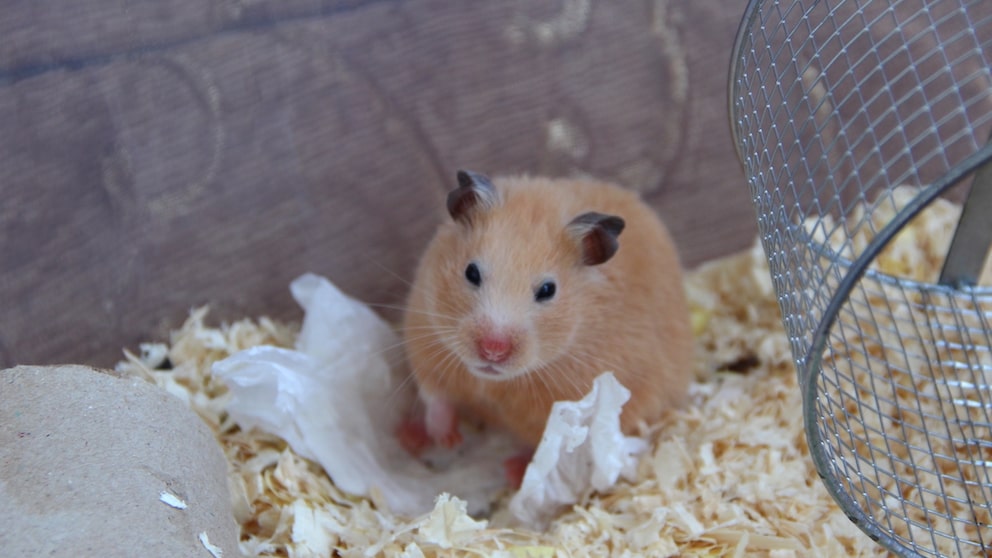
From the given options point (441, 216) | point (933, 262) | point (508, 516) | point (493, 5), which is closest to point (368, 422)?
point (508, 516)

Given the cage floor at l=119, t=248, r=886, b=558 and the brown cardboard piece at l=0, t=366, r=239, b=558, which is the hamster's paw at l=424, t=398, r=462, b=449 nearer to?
the cage floor at l=119, t=248, r=886, b=558

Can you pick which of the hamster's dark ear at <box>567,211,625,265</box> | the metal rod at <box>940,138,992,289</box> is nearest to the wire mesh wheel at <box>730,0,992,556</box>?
the metal rod at <box>940,138,992,289</box>

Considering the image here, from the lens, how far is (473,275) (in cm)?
226

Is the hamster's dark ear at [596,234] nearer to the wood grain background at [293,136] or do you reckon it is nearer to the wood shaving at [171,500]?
the wood grain background at [293,136]

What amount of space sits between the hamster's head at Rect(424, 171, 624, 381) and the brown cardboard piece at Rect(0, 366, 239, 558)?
683mm

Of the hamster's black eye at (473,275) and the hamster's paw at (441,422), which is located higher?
the hamster's black eye at (473,275)

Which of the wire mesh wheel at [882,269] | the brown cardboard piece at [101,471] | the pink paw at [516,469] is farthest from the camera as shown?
the pink paw at [516,469]

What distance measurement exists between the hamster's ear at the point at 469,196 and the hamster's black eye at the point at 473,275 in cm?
16

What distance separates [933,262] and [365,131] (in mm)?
1931

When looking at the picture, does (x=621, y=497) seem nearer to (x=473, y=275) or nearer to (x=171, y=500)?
(x=473, y=275)

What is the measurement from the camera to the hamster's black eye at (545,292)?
7.41ft

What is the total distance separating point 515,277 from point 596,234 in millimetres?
229

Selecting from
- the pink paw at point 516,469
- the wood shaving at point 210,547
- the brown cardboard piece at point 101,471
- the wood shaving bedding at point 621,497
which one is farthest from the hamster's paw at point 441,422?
the wood shaving at point 210,547

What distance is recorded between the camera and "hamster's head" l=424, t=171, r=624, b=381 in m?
2.19
